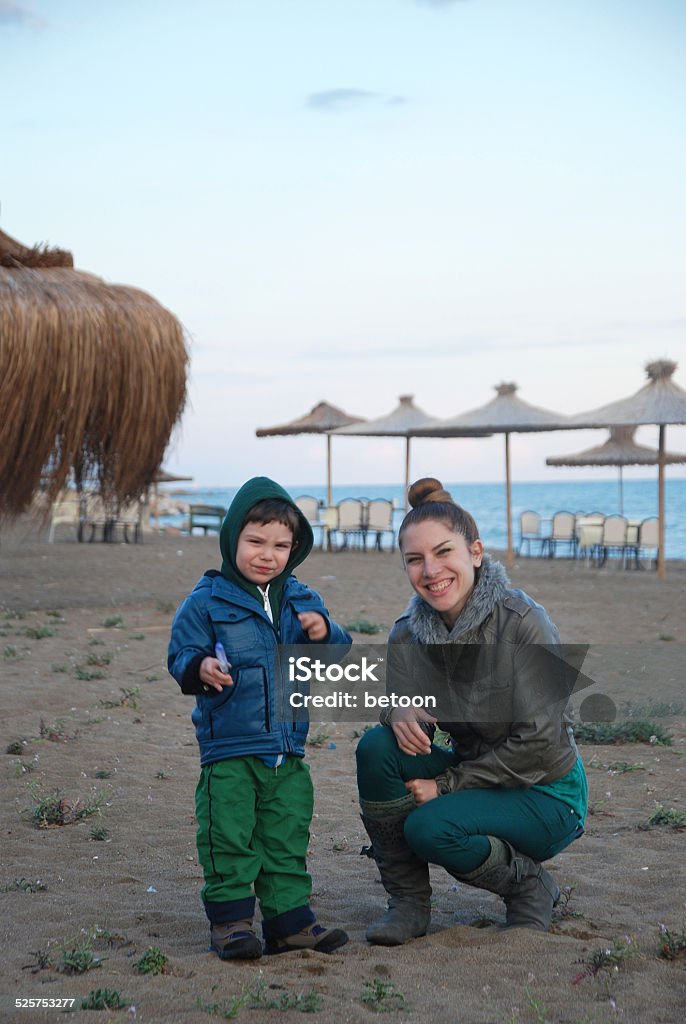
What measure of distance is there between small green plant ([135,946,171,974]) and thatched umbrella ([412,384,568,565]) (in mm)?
15223

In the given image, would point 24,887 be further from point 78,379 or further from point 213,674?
point 78,379

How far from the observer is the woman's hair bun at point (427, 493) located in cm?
333

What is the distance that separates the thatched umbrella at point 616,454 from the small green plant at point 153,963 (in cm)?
2078

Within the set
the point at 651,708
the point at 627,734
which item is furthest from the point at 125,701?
the point at 651,708

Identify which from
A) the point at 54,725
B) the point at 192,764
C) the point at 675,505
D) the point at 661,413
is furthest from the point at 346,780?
the point at 675,505

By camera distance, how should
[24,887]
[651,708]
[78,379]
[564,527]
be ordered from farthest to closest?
[564,527], [78,379], [651,708], [24,887]

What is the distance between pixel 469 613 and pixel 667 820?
1766 mm

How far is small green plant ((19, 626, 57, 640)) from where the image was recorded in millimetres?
9031

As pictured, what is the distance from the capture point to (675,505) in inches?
2512

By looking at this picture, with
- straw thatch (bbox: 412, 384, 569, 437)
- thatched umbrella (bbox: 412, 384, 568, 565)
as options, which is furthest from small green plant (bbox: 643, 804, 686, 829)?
straw thatch (bbox: 412, 384, 569, 437)

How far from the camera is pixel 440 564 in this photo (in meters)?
3.16

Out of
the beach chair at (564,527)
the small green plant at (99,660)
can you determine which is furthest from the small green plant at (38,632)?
the beach chair at (564,527)

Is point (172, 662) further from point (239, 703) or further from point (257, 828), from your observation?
point (257, 828)

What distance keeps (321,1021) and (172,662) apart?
1.04m
